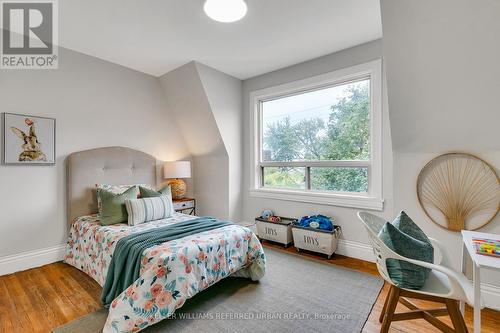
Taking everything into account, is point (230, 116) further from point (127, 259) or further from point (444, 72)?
point (444, 72)

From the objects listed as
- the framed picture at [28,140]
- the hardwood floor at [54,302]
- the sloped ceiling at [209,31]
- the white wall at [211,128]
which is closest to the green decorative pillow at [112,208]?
the hardwood floor at [54,302]

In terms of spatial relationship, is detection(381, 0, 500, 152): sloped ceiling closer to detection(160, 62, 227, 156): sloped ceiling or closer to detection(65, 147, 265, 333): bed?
detection(65, 147, 265, 333): bed

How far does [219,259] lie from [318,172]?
6.10 feet

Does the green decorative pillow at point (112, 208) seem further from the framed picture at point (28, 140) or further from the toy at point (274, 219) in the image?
the toy at point (274, 219)

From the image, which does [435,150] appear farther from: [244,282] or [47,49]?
[47,49]

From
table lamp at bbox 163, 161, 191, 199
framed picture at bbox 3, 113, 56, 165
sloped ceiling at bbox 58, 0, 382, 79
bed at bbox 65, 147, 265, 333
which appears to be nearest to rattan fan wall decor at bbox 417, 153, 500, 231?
sloped ceiling at bbox 58, 0, 382, 79

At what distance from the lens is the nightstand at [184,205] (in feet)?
11.3

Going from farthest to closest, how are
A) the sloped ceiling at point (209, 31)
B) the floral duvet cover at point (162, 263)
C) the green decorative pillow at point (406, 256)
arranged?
the sloped ceiling at point (209, 31) < the floral duvet cover at point (162, 263) < the green decorative pillow at point (406, 256)

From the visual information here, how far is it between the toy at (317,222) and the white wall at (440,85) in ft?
2.56

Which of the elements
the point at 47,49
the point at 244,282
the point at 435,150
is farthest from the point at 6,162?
the point at 435,150

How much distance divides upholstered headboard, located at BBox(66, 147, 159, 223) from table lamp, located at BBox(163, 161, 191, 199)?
269 mm

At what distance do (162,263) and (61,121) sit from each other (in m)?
2.27

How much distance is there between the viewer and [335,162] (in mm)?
2996

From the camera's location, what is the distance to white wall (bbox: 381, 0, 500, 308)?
5.12ft
